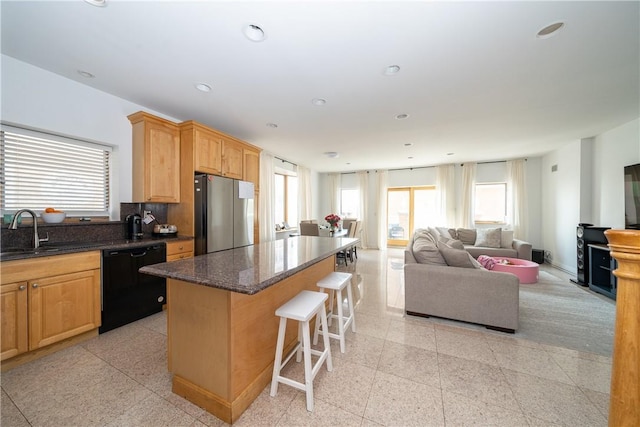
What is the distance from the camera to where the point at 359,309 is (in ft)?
9.67

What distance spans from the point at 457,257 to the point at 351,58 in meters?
2.37

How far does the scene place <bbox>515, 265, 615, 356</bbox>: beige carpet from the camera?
7.32 ft

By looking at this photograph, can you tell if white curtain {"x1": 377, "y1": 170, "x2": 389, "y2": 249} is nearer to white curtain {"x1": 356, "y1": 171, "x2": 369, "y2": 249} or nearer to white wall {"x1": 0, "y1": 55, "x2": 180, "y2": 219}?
white curtain {"x1": 356, "y1": 171, "x2": 369, "y2": 249}

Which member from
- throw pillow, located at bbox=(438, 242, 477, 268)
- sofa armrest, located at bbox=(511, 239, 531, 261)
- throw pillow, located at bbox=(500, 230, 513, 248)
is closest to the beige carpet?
throw pillow, located at bbox=(438, 242, 477, 268)

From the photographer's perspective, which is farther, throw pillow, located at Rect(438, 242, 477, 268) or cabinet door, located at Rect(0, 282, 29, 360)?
throw pillow, located at Rect(438, 242, 477, 268)

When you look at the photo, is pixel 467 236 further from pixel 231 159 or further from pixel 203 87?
pixel 203 87

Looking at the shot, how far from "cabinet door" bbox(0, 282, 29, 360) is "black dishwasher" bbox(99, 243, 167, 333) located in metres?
0.49

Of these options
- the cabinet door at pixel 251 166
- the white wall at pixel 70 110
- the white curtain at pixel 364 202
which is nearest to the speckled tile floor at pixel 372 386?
the white wall at pixel 70 110

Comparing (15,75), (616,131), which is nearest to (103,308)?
(15,75)

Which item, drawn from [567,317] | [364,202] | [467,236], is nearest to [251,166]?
[364,202]

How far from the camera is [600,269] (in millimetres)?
3523

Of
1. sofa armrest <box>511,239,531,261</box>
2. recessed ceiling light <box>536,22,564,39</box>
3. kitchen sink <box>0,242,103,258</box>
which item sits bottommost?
sofa armrest <box>511,239,531,261</box>

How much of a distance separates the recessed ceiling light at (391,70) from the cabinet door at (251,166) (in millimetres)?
2613

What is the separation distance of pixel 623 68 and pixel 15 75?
5.64 metres
